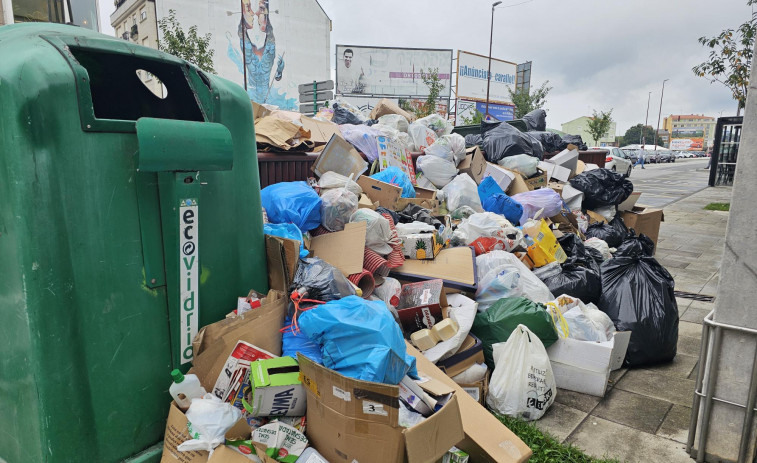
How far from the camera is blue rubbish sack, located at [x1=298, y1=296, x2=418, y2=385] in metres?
1.61

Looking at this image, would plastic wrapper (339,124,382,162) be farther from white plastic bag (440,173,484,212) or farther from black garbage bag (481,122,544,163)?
black garbage bag (481,122,544,163)

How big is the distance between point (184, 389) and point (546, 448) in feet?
5.66

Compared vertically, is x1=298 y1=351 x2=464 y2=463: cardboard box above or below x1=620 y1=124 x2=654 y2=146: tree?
below

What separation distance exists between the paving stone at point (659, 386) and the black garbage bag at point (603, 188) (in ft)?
10.3

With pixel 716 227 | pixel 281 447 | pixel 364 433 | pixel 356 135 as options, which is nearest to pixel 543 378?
pixel 364 433

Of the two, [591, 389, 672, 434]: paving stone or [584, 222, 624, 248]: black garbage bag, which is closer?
[591, 389, 672, 434]: paving stone

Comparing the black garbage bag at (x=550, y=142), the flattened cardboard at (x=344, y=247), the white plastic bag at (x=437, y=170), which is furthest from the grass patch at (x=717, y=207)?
→ the flattened cardboard at (x=344, y=247)

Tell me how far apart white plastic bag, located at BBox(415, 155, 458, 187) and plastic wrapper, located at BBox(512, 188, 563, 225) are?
783 mm

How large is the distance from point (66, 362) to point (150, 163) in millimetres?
628

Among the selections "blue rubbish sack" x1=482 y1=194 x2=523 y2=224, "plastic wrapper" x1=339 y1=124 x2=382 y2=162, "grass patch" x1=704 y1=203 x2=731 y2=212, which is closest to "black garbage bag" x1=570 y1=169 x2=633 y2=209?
"blue rubbish sack" x1=482 y1=194 x2=523 y2=224

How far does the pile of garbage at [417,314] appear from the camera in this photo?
1.56 meters

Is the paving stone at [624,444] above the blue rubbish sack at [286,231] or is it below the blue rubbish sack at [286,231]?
below

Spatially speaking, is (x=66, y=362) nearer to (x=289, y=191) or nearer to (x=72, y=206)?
(x=72, y=206)

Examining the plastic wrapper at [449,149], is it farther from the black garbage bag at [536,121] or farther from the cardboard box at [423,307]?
the black garbage bag at [536,121]
